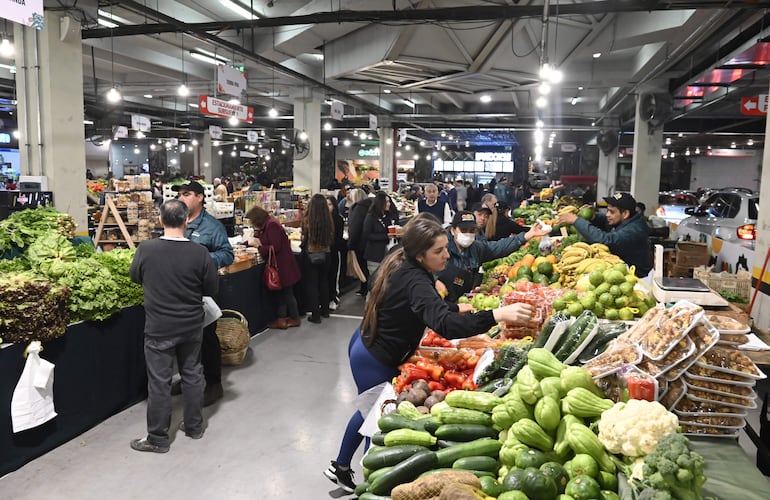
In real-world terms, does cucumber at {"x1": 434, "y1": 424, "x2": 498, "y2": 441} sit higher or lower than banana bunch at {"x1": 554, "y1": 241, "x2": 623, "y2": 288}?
lower

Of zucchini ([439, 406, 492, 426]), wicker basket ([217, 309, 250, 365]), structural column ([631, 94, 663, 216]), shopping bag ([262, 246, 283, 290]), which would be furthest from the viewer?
structural column ([631, 94, 663, 216])

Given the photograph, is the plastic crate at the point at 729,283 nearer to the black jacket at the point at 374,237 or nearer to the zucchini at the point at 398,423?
the black jacket at the point at 374,237

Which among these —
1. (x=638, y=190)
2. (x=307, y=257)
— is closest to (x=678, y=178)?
(x=638, y=190)

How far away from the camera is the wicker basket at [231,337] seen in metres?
6.31

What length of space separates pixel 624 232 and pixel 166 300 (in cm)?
426

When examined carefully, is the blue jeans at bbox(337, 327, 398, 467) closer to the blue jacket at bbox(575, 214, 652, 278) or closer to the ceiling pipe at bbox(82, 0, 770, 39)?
the blue jacket at bbox(575, 214, 652, 278)

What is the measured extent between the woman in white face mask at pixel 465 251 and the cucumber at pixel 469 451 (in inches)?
109

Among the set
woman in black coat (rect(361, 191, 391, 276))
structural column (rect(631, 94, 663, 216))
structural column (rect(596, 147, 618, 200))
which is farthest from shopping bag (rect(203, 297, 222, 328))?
structural column (rect(596, 147, 618, 200))

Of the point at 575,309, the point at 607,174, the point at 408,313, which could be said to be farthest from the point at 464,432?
the point at 607,174

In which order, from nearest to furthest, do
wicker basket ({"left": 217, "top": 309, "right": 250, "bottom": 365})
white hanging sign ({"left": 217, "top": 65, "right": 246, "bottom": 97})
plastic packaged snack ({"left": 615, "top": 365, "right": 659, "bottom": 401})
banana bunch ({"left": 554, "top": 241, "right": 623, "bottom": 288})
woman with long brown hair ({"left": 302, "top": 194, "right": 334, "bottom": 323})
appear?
plastic packaged snack ({"left": 615, "top": 365, "right": 659, "bottom": 401}), banana bunch ({"left": 554, "top": 241, "right": 623, "bottom": 288}), wicker basket ({"left": 217, "top": 309, "right": 250, "bottom": 365}), woman with long brown hair ({"left": 302, "top": 194, "right": 334, "bottom": 323}), white hanging sign ({"left": 217, "top": 65, "right": 246, "bottom": 97})

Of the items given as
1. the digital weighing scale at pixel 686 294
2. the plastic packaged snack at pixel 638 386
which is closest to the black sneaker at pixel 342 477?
the plastic packaged snack at pixel 638 386

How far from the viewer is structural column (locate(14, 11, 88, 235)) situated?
777 centimetres

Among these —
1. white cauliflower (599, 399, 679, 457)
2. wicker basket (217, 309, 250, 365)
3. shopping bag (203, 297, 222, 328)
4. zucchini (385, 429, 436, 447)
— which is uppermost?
white cauliflower (599, 399, 679, 457)

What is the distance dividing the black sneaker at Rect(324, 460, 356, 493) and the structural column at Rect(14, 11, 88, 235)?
6.06 meters
